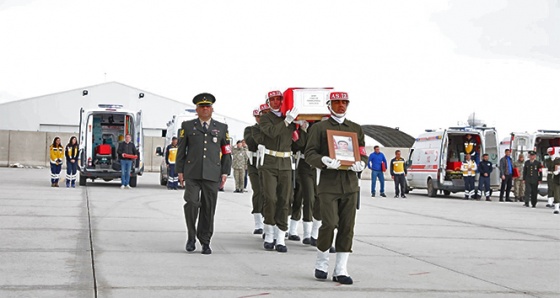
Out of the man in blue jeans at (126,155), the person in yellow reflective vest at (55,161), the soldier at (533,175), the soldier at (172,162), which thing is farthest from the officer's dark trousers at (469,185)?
the person in yellow reflective vest at (55,161)

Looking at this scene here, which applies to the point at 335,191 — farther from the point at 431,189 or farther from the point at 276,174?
the point at 431,189

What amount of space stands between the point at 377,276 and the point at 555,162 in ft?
45.7

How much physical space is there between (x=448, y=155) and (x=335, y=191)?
2188 cm

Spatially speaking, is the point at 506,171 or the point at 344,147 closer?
the point at 344,147

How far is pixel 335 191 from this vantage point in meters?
7.80

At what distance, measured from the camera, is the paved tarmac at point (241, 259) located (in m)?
7.13

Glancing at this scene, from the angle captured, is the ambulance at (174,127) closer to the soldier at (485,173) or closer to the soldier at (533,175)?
the soldier at (485,173)

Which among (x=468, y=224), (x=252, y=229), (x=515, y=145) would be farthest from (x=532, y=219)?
(x=515, y=145)

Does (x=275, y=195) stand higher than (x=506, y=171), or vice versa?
(x=506, y=171)

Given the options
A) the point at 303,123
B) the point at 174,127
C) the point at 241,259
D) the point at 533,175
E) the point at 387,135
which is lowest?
the point at 241,259

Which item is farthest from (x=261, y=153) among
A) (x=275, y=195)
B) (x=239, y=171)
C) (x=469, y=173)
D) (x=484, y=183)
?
(x=484, y=183)

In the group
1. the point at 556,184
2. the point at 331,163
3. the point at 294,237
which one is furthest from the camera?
the point at 556,184

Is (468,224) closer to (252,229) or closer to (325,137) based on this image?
(252,229)

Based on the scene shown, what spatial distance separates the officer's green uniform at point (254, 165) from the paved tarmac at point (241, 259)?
570 millimetres
